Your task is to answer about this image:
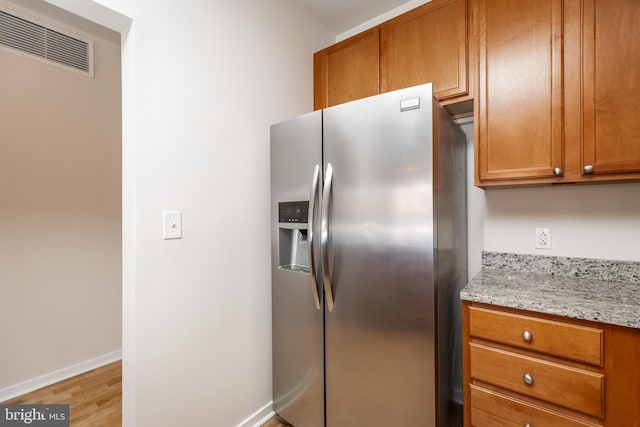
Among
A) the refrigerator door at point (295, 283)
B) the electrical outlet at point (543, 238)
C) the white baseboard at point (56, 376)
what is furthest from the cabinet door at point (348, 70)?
the white baseboard at point (56, 376)

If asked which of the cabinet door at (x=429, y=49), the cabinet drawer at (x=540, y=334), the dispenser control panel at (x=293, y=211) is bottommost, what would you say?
the cabinet drawer at (x=540, y=334)

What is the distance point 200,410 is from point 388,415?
3.06 ft

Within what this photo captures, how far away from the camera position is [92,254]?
101 inches

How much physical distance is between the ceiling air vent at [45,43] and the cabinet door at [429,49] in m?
2.40

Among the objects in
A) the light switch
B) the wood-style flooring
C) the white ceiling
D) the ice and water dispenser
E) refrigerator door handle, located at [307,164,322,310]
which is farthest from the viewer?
the white ceiling

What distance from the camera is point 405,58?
1763 mm

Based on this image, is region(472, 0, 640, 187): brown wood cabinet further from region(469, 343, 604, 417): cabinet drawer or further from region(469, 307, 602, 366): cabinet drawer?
region(469, 343, 604, 417): cabinet drawer

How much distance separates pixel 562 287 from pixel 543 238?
373 mm

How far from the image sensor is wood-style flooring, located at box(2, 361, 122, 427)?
1882 millimetres

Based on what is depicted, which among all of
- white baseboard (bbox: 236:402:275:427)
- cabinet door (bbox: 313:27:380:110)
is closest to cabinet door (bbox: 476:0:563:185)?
cabinet door (bbox: 313:27:380:110)

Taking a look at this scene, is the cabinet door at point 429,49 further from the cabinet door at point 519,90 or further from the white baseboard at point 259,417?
the white baseboard at point 259,417

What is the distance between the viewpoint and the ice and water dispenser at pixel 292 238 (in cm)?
166

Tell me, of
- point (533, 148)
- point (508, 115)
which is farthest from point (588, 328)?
point (508, 115)

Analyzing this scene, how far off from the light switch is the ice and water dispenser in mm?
541
